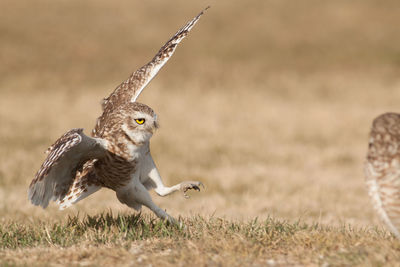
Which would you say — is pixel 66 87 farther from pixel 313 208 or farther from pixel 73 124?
pixel 313 208

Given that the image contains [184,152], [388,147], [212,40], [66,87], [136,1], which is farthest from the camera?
[136,1]

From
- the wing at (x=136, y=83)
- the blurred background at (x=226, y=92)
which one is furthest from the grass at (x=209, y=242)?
the wing at (x=136, y=83)

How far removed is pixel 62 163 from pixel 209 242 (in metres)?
1.74

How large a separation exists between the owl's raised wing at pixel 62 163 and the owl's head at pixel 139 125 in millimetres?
272

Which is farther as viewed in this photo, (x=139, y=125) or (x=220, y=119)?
(x=220, y=119)

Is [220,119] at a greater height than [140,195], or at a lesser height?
greater

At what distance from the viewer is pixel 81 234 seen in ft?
19.9

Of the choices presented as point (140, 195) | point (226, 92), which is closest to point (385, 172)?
point (140, 195)

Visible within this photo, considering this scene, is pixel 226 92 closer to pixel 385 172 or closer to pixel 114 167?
pixel 114 167

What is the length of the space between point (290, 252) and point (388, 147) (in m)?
1.14

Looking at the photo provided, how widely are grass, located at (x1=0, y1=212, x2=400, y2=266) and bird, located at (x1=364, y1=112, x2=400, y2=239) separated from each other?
303 mm

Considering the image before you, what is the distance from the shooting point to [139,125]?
627 cm

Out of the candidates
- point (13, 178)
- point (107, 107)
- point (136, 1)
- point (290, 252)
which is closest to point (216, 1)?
point (136, 1)

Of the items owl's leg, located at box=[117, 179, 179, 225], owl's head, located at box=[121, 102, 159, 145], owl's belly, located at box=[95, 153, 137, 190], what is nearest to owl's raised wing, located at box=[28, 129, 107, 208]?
owl's belly, located at box=[95, 153, 137, 190]
